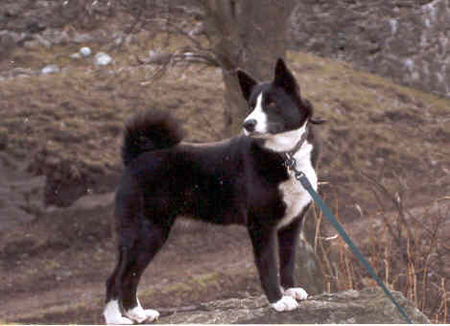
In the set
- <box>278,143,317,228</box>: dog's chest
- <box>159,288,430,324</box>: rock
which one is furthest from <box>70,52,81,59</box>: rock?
<box>278,143,317,228</box>: dog's chest

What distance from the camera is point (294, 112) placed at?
2.88m

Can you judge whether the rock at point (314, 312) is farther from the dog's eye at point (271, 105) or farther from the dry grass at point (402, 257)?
the dog's eye at point (271, 105)

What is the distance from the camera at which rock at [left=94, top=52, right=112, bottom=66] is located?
5316mm

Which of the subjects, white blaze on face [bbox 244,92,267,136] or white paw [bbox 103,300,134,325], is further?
white paw [bbox 103,300,134,325]

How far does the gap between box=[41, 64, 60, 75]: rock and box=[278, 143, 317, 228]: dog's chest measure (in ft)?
12.4

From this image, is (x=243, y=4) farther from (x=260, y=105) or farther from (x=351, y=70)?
(x=351, y=70)

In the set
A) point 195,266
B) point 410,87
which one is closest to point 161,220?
point 195,266

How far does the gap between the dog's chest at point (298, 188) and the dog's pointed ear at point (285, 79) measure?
0.25m

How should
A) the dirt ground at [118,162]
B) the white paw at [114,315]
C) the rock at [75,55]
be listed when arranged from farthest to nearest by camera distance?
the rock at [75,55] → the dirt ground at [118,162] → the white paw at [114,315]

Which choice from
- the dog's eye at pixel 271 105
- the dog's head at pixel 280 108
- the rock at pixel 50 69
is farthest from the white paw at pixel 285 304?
the rock at pixel 50 69

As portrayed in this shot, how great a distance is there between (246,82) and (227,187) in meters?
0.46

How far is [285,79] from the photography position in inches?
113

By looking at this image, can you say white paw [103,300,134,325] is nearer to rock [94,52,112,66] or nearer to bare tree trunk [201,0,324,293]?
bare tree trunk [201,0,324,293]

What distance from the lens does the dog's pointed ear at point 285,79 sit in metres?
2.85
